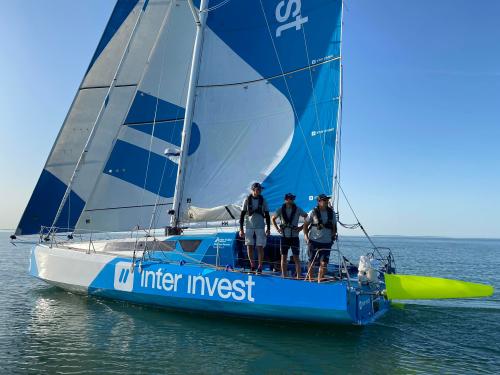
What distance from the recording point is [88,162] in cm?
1235

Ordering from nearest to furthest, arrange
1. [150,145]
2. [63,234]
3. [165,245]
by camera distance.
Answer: [165,245] < [150,145] < [63,234]

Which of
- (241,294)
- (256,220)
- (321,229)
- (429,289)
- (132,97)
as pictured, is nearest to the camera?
(429,289)

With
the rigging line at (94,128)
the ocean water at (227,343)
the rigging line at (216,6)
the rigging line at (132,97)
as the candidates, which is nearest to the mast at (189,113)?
the rigging line at (216,6)

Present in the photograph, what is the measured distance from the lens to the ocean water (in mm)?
6613

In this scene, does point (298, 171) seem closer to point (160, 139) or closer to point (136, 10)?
point (160, 139)

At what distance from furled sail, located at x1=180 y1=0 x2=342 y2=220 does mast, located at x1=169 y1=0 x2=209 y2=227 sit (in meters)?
0.19

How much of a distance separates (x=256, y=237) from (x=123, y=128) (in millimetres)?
5618

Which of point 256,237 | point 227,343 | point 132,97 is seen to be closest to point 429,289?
point 256,237

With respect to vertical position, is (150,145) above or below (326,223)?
above

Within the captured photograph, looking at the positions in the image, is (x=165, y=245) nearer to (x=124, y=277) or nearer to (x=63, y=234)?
(x=124, y=277)

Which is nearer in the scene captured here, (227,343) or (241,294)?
(227,343)

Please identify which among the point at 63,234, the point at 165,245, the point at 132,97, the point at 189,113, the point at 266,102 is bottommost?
the point at 165,245

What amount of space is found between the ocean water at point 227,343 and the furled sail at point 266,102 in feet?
10.9

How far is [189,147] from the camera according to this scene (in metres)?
11.4
